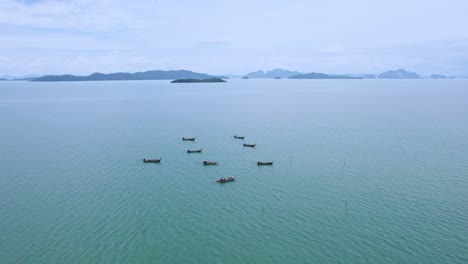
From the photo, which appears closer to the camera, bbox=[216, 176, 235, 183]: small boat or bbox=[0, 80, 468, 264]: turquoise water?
bbox=[0, 80, 468, 264]: turquoise water

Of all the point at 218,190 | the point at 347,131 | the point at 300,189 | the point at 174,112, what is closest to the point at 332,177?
the point at 300,189

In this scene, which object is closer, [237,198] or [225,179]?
[237,198]

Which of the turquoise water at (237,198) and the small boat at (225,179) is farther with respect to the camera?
the small boat at (225,179)

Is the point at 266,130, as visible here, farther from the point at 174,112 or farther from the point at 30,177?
the point at 30,177

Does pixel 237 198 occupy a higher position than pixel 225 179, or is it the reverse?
pixel 225 179

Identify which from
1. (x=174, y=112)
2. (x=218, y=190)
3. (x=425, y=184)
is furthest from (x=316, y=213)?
(x=174, y=112)

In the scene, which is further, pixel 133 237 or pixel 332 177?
pixel 332 177

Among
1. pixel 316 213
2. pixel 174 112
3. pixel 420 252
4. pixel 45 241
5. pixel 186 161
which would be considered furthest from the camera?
pixel 174 112

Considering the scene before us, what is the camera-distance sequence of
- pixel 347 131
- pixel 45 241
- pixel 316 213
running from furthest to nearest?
1. pixel 347 131
2. pixel 316 213
3. pixel 45 241
